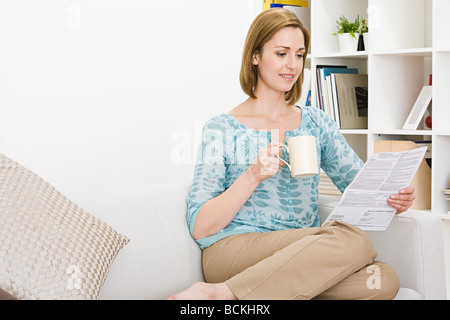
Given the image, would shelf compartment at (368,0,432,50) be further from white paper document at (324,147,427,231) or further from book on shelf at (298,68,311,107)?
white paper document at (324,147,427,231)

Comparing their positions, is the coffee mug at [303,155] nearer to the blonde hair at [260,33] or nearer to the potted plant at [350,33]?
the blonde hair at [260,33]

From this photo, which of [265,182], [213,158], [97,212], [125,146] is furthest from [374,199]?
[125,146]

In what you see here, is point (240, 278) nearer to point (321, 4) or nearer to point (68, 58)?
point (68, 58)

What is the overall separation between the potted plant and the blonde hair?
974mm

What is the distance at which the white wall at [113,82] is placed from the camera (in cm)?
241

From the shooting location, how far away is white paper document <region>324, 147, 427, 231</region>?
165 cm

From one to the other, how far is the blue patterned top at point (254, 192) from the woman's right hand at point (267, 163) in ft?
0.45

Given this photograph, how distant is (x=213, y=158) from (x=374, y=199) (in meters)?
0.48

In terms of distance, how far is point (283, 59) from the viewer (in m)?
1.91

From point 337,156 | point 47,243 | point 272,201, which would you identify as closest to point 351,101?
point 337,156

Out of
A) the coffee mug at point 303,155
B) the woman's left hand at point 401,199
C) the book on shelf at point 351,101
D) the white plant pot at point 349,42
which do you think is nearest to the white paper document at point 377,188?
the woman's left hand at point 401,199

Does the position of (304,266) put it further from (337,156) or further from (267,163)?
(337,156)

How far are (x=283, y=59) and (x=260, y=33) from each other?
0.37 feet

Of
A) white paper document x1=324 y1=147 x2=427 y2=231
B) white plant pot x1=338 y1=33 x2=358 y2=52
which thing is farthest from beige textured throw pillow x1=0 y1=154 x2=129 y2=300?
white plant pot x1=338 y1=33 x2=358 y2=52
